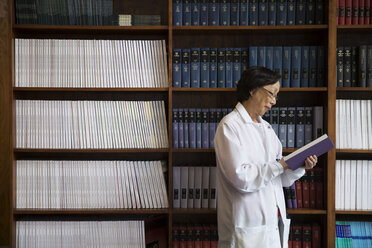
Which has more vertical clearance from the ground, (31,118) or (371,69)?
(371,69)

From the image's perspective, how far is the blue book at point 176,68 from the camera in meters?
2.49

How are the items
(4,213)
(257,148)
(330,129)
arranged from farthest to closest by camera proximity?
(4,213), (330,129), (257,148)

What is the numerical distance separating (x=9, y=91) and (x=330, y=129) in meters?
2.01

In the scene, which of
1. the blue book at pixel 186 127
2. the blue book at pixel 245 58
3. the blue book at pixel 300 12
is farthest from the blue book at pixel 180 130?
Answer: the blue book at pixel 300 12

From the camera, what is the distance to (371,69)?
2.42 metres

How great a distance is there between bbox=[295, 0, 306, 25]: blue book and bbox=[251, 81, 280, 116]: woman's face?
745 mm

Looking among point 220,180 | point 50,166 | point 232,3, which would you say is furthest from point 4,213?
point 232,3

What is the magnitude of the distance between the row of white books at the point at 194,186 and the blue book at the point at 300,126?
1.84 feet

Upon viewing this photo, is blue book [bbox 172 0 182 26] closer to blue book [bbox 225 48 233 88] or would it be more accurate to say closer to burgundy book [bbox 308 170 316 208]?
blue book [bbox 225 48 233 88]

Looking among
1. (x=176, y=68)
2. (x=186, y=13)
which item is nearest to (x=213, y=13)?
(x=186, y=13)

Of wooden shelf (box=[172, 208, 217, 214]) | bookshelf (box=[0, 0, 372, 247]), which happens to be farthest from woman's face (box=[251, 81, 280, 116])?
wooden shelf (box=[172, 208, 217, 214])

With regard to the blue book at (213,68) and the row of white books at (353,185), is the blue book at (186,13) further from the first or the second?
the row of white books at (353,185)

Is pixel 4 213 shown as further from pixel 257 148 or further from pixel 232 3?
pixel 232 3

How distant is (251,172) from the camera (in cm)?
178
